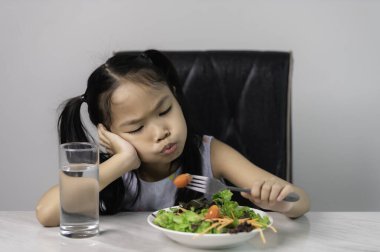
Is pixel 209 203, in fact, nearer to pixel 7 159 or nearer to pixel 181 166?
pixel 181 166

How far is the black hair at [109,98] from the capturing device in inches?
62.4

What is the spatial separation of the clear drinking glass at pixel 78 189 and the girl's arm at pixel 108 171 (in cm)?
10

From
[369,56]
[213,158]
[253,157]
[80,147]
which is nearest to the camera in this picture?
[80,147]

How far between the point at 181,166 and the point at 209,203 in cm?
Answer: 54

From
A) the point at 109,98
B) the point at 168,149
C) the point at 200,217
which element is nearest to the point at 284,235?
the point at 200,217

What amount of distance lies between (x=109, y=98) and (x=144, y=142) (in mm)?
173

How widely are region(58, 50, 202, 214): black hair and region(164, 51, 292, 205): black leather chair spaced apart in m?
0.13

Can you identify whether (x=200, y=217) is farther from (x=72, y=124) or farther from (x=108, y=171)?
(x=72, y=124)

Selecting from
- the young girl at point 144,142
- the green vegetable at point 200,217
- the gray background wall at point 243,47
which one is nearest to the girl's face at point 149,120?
the young girl at point 144,142

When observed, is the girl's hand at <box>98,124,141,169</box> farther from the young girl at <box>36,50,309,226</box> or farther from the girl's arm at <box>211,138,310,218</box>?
the girl's arm at <box>211,138,310,218</box>

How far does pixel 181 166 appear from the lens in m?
1.76

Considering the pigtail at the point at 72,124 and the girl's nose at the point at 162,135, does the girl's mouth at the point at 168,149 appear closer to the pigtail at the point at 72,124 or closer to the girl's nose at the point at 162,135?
the girl's nose at the point at 162,135

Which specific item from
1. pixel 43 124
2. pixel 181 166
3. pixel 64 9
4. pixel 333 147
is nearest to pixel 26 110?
pixel 43 124

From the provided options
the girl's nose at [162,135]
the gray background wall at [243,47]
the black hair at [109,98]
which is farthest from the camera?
the gray background wall at [243,47]
